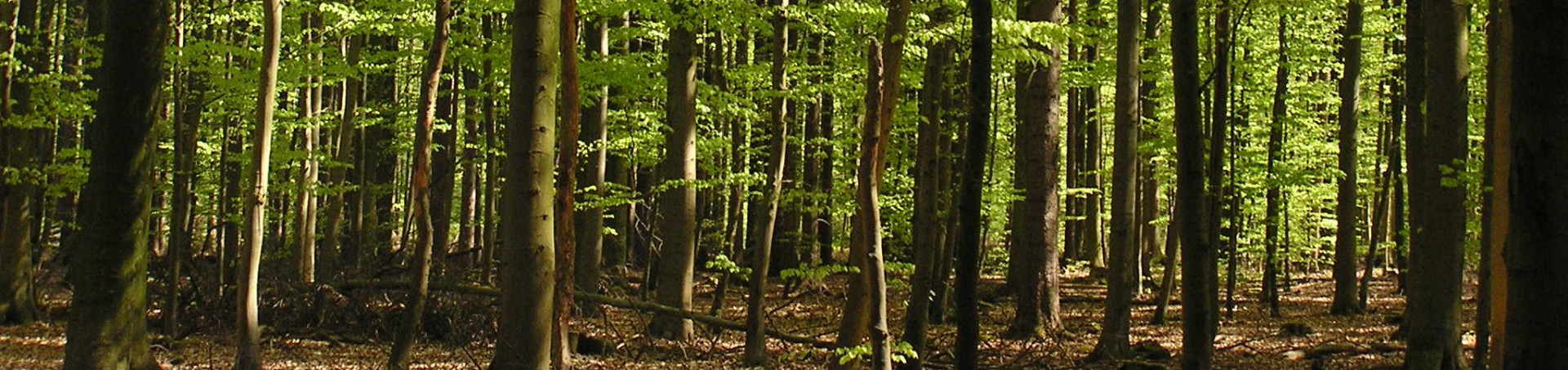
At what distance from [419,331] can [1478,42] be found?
1348cm

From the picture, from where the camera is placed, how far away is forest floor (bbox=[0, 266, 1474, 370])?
11820mm

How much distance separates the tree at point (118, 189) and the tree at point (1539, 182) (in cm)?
809

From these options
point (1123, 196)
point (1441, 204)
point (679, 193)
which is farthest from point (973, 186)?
point (1123, 196)

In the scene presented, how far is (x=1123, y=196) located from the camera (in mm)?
12844

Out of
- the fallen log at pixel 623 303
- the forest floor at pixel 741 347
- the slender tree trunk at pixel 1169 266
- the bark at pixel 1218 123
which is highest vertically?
the bark at pixel 1218 123

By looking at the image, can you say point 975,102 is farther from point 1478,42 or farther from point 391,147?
point 391,147

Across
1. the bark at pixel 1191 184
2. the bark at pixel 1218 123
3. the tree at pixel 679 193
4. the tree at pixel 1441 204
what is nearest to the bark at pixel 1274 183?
the bark at pixel 1218 123

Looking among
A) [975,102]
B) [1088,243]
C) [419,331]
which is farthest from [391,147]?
[975,102]

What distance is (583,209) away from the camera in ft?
47.0

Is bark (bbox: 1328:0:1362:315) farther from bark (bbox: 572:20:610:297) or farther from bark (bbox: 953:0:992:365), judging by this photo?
bark (bbox: 953:0:992:365)

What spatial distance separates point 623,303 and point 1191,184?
21.3 feet

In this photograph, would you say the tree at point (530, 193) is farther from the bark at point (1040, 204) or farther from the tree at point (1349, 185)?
the tree at point (1349, 185)

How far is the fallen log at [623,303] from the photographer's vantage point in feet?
40.9

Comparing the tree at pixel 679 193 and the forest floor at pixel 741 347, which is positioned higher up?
the tree at pixel 679 193
